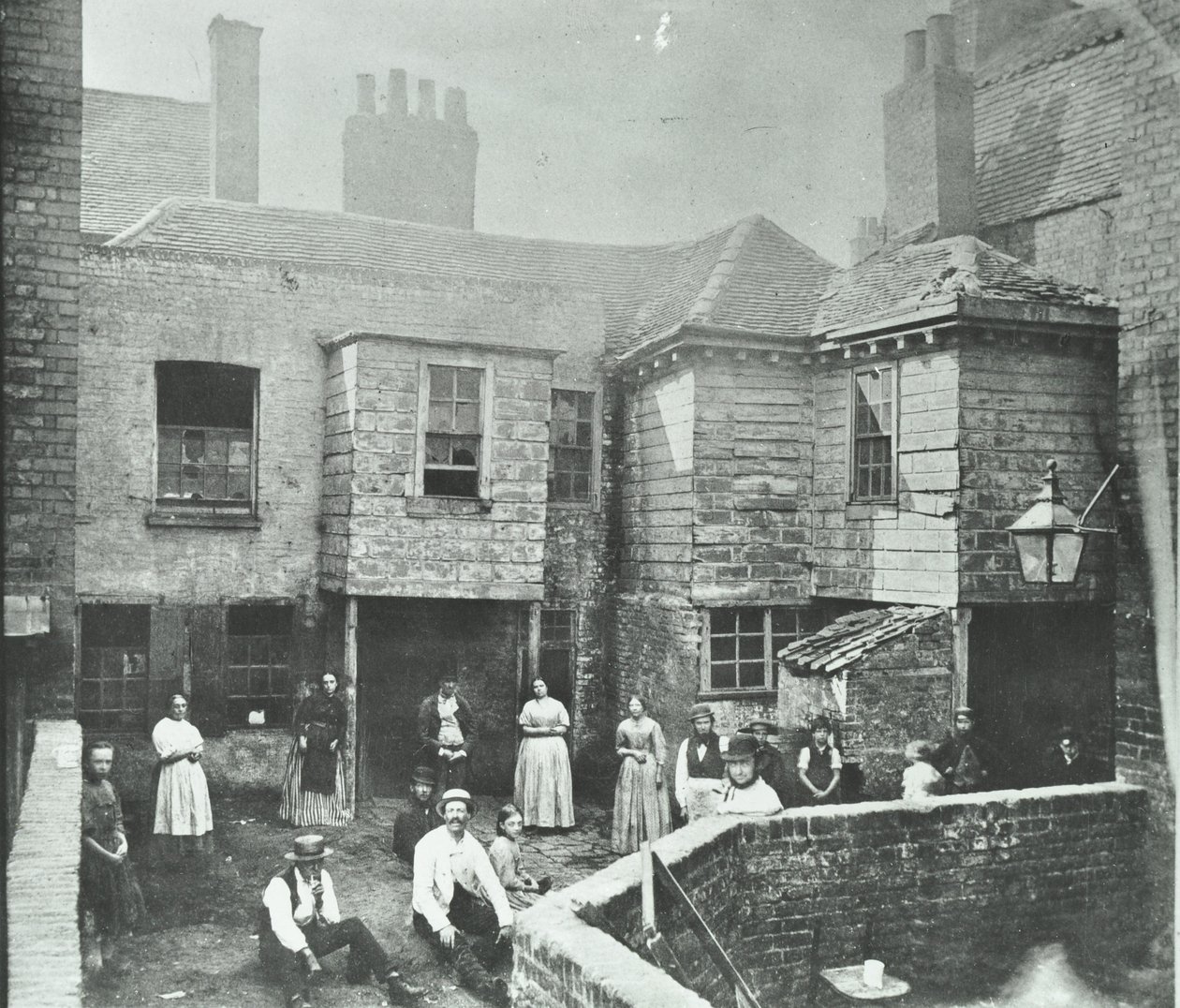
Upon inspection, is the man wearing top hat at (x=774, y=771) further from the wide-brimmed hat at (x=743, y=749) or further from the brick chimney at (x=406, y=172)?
the brick chimney at (x=406, y=172)

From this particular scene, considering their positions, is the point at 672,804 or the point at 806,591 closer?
the point at 672,804

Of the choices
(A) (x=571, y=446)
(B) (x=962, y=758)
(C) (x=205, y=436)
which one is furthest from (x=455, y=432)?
(B) (x=962, y=758)

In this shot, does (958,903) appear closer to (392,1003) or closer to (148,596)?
(392,1003)

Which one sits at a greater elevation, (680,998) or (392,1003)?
(680,998)

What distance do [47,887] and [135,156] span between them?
1632cm

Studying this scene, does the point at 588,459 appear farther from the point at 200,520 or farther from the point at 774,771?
the point at 774,771

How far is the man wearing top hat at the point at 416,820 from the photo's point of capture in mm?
10766

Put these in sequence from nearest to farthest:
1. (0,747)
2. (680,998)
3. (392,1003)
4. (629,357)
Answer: (680,998) → (0,747) → (392,1003) → (629,357)

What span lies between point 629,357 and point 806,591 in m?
Answer: 4.30

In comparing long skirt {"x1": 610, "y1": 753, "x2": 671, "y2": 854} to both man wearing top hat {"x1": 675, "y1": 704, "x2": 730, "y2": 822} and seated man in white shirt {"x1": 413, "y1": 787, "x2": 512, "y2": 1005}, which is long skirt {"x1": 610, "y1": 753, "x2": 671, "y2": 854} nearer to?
man wearing top hat {"x1": 675, "y1": 704, "x2": 730, "y2": 822}

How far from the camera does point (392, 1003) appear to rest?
7.94 metres

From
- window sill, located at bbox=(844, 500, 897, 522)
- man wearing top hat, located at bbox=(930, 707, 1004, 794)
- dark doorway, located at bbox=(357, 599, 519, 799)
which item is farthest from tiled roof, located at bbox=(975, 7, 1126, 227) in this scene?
dark doorway, located at bbox=(357, 599, 519, 799)

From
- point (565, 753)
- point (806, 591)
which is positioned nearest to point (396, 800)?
point (565, 753)

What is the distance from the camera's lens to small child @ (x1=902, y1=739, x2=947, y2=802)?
9.59 meters
